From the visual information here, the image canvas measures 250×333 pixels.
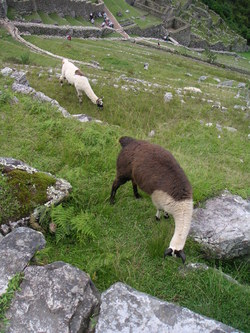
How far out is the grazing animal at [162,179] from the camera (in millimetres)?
5434

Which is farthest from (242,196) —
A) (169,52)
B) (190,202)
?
(169,52)

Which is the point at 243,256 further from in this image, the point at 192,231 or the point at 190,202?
the point at 190,202

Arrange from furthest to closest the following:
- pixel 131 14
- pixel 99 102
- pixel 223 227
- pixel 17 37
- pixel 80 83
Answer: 1. pixel 131 14
2. pixel 17 37
3. pixel 80 83
4. pixel 99 102
5. pixel 223 227

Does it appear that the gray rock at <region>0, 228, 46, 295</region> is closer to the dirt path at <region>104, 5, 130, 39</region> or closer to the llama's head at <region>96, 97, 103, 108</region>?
the llama's head at <region>96, 97, 103, 108</region>

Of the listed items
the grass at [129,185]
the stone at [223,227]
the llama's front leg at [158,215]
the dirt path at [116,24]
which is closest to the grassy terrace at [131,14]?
the dirt path at [116,24]

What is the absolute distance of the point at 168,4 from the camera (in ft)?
195

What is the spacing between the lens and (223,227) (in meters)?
6.14

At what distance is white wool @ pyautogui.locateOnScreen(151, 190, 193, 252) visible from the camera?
17.1ft

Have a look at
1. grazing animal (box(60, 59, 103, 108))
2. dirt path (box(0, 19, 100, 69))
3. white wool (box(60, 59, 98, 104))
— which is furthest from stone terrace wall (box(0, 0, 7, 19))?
white wool (box(60, 59, 98, 104))

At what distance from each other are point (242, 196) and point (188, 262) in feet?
7.98

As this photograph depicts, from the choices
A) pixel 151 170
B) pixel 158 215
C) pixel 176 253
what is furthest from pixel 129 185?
pixel 176 253

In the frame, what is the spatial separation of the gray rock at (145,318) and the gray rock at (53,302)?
21 centimetres

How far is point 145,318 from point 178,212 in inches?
88.1

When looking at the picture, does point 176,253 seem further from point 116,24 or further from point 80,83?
point 116,24
